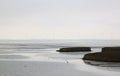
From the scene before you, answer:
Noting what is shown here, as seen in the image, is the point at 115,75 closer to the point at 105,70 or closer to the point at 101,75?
the point at 101,75

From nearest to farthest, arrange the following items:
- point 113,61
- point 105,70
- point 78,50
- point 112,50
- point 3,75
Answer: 1. point 3,75
2. point 105,70
3. point 113,61
4. point 112,50
5. point 78,50

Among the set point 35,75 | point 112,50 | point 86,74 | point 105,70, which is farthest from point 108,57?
point 35,75

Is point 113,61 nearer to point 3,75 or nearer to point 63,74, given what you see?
point 63,74

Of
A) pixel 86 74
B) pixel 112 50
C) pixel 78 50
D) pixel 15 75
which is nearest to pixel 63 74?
pixel 86 74

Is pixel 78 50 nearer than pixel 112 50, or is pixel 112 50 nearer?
pixel 112 50

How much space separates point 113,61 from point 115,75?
10.6 m

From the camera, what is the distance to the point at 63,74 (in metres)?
27.2

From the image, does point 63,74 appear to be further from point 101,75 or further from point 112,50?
point 112,50

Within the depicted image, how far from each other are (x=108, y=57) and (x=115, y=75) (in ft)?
35.9

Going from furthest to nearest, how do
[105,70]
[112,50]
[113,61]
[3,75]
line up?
[112,50]
[113,61]
[105,70]
[3,75]

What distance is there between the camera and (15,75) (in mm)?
26328

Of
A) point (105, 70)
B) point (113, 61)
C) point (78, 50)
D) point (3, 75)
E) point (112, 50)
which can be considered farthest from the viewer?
point (78, 50)

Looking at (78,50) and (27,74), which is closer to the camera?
(27,74)

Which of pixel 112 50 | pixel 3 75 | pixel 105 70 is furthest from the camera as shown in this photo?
pixel 112 50
